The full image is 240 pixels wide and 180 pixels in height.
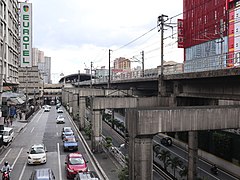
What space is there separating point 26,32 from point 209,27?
1845 inches

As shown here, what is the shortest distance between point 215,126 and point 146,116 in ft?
10.8

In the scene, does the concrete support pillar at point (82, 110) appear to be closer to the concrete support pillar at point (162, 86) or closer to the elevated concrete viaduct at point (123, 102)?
the elevated concrete viaduct at point (123, 102)

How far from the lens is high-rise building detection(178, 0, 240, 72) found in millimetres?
63906

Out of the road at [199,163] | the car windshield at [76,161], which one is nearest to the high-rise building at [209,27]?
the road at [199,163]

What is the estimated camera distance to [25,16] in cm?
4453

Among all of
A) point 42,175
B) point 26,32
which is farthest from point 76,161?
point 26,32

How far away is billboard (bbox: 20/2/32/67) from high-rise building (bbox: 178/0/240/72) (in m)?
33.1

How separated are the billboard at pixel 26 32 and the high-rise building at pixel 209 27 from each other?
109 feet

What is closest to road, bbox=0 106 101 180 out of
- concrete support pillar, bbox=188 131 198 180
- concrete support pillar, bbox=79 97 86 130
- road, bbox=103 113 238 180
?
concrete support pillar, bbox=79 97 86 130

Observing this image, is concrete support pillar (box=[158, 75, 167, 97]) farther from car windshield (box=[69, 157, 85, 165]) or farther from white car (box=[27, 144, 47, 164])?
white car (box=[27, 144, 47, 164])

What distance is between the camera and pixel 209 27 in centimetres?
7125

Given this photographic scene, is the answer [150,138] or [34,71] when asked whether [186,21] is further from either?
[150,138]

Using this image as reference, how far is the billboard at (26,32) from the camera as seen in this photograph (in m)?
44.3

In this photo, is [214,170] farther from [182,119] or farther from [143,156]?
[143,156]
